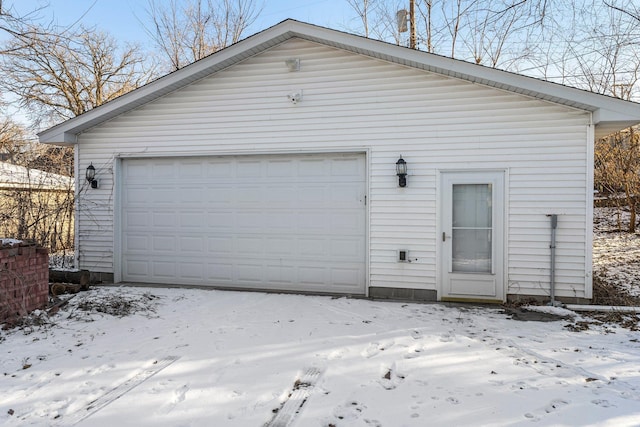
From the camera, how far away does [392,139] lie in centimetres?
615

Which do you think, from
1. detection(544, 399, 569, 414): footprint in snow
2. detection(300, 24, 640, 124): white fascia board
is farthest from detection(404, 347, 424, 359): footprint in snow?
detection(300, 24, 640, 124): white fascia board

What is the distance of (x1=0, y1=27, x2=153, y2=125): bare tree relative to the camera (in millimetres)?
14805

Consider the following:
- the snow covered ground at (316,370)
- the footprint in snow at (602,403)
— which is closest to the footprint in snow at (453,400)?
the snow covered ground at (316,370)

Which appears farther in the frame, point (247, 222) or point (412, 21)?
point (412, 21)

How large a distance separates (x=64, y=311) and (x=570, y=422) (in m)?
5.44

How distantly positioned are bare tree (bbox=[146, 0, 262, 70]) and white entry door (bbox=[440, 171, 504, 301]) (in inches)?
520

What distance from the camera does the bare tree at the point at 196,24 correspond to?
1606cm

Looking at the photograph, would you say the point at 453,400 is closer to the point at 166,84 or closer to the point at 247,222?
the point at 247,222

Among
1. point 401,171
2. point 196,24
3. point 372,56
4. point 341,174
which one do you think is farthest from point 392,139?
point 196,24

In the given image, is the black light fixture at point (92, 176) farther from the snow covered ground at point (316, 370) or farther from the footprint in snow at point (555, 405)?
the footprint in snow at point (555, 405)

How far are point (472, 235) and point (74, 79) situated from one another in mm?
16992

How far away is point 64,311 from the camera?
5.07 m

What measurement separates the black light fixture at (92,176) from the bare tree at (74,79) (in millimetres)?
9340

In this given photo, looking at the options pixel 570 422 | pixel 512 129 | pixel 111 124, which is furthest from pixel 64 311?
pixel 512 129
